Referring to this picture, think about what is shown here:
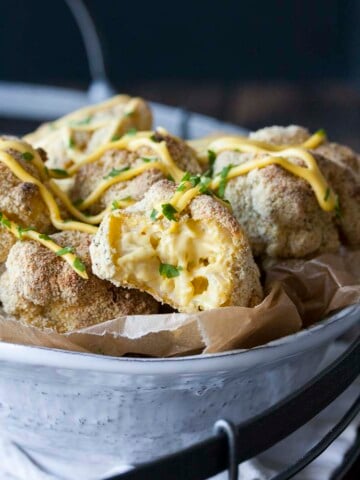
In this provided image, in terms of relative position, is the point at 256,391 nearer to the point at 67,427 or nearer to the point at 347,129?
the point at 67,427

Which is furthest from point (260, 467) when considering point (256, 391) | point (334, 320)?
point (334, 320)

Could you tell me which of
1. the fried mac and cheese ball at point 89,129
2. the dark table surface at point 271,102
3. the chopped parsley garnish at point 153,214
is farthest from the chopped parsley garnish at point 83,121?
the dark table surface at point 271,102

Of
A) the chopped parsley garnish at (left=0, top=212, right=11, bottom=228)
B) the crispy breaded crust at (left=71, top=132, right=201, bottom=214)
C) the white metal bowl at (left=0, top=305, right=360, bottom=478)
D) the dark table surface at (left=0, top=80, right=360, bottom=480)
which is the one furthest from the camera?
the dark table surface at (left=0, top=80, right=360, bottom=480)

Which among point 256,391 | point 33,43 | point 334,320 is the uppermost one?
point 334,320

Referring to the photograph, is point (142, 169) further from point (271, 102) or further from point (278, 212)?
point (271, 102)

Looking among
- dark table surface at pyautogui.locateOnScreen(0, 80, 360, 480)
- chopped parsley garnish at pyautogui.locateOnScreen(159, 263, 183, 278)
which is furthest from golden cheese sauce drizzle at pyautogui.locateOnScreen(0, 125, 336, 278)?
dark table surface at pyautogui.locateOnScreen(0, 80, 360, 480)

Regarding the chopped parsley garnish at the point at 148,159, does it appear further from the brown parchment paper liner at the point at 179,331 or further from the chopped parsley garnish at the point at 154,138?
the brown parchment paper liner at the point at 179,331

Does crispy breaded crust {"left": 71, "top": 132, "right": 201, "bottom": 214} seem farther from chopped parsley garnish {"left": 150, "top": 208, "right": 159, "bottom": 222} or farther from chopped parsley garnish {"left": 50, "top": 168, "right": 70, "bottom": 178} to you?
chopped parsley garnish {"left": 150, "top": 208, "right": 159, "bottom": 222}
